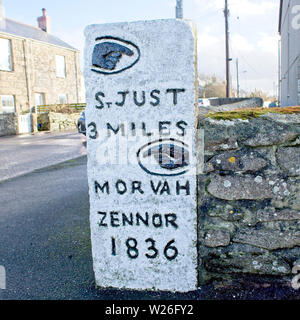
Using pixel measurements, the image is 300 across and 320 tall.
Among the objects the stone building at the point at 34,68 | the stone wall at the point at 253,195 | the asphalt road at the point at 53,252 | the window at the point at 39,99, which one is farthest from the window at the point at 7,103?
the stone wall at the point at 253,195

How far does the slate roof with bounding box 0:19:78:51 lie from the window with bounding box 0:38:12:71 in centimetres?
74

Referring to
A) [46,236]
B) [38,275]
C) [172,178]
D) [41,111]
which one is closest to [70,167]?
[46,236]

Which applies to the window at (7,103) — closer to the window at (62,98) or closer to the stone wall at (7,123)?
the stone wall at (7,123)

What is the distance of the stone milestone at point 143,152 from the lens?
2.31 meters

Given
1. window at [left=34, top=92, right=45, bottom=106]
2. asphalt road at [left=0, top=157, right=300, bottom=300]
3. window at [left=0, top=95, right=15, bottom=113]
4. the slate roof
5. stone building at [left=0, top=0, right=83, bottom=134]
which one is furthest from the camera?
window at [left=34, top=92, right=45, bottom=106]

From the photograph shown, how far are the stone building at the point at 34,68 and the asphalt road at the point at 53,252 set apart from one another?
1773 centimetres

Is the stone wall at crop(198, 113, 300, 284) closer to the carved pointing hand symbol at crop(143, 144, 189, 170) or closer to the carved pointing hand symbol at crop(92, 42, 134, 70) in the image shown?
the carved pointing hand symbol at crop(143, 144, 189, 170)

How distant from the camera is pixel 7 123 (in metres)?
19.6

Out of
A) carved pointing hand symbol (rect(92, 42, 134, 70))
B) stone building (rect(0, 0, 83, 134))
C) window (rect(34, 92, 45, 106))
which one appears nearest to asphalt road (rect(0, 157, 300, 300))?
carved pointing hand symbol (rect(92, 42, 134, 70))

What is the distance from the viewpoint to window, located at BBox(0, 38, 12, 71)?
21.8m

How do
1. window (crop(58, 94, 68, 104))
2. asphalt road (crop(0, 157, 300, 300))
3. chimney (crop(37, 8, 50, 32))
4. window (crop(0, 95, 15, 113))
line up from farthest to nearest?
chimney (crop(37, 8, 50, 32)), window (crop(58, 94, 68, 104)), window (crop(0, 95, 15, 113)), asphalt road (crop(0, 157, 300, 300))

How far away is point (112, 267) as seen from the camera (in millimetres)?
2547

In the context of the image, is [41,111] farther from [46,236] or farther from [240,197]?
[240,197]
